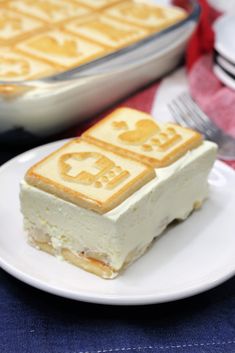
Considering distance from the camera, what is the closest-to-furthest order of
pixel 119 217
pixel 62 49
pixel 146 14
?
1. pixel 119 217
2. pixel 62 49
3. pixel 146 14

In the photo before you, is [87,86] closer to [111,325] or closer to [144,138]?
[144,138]

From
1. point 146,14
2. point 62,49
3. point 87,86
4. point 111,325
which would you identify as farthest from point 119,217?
point 146,14

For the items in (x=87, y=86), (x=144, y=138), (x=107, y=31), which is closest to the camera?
(x=144, y=138)

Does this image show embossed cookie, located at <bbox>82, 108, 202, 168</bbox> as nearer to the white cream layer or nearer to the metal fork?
the white cream layer

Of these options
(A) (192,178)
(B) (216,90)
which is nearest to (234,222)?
(A) (192,178)

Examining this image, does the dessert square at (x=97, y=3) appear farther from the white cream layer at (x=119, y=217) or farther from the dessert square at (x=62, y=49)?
the white cream layer at (x=119, y=217)

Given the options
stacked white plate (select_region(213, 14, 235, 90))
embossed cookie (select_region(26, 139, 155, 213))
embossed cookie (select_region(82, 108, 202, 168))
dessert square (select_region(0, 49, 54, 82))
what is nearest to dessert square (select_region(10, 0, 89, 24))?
dessert square (select_region(0, 49, 54, 82))
